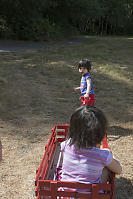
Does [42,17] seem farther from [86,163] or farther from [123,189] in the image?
[86,163]

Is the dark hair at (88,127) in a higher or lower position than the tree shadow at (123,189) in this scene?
higher

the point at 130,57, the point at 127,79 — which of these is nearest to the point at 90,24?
the point at 130,57

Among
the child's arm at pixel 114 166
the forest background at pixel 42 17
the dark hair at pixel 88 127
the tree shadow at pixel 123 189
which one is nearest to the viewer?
the dark hair at pixel 88 127

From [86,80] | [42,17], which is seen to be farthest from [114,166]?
[42,17]

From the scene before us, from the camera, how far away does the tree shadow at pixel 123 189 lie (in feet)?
8.30

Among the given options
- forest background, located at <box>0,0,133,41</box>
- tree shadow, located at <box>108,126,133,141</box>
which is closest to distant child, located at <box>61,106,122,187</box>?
tree shadow, located at <box>108,126,133,141</box>

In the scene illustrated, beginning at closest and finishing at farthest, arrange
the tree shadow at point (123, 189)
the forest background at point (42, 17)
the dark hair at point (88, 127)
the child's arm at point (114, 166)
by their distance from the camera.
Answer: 1. the dark hair at point (88, 127)
2. the child's arm at point (114, 166)
3. the tree shadow at point (123, 189)
4. the forest background at point (42, 17)

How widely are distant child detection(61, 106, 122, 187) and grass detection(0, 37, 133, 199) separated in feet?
3.12

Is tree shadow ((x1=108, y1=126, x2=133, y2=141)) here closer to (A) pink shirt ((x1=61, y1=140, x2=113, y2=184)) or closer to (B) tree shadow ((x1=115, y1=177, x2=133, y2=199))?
(B) tree shadow ((x1=115, y1=177, x2=133, y2=199))

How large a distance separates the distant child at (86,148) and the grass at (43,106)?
0.95m

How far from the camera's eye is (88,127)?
1676 mm

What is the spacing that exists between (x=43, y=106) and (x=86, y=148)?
3.54 m

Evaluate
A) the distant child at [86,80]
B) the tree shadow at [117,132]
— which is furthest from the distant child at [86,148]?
the tree shadow at [117,132]

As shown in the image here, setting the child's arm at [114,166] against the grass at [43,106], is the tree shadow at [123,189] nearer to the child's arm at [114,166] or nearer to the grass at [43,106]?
the grass at [43,106]
